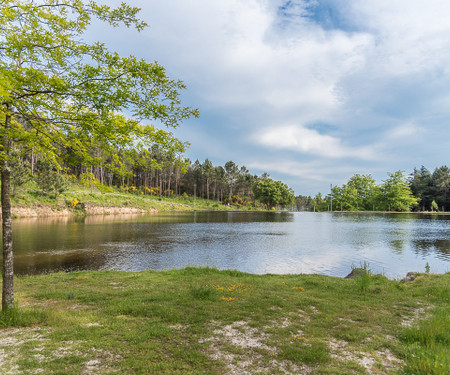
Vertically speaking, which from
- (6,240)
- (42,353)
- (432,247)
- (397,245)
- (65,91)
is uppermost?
(65,91)

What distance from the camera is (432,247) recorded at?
27.0 m

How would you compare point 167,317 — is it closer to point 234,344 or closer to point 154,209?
point 234,344

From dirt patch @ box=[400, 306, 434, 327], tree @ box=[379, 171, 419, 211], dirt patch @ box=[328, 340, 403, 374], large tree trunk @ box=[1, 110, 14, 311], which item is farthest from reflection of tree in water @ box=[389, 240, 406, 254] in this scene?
tree @ box=[379, 171, 419, 211]

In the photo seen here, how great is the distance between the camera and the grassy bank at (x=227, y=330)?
16.3 feet

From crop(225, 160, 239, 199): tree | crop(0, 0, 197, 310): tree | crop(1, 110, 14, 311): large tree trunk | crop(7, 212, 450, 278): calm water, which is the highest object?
crop(225, 160, 239, 199): tree

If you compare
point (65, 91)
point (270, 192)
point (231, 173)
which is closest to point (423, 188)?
point (270, 192)

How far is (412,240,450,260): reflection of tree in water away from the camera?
24.0 m

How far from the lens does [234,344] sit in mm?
5867

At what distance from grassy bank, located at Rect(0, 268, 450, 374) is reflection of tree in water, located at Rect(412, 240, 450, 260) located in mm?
16913

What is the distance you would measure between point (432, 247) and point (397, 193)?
96006 millimetres

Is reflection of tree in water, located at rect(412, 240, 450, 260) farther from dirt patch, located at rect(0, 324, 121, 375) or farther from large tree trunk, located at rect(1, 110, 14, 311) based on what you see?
large tree trunk, located at rect(1, 110, 14, 311)

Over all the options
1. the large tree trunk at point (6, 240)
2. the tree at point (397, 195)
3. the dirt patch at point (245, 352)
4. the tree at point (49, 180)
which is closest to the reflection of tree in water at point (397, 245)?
the dirt patch at point (245, 352)

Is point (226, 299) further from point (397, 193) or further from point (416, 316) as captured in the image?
point (397, 193)

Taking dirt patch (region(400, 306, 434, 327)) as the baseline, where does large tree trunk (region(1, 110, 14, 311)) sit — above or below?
above
